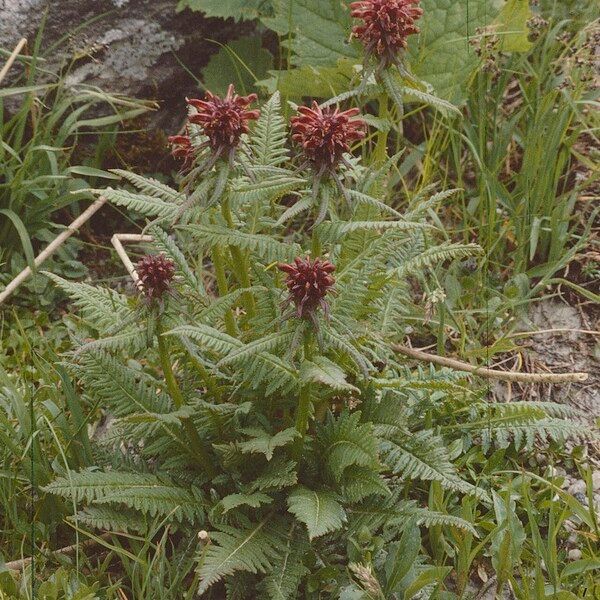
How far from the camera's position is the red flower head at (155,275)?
2.15m

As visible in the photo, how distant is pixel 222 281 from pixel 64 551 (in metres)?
0.89

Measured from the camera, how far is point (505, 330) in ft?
10.7

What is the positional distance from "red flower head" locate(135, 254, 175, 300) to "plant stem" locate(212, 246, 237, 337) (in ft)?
1.14

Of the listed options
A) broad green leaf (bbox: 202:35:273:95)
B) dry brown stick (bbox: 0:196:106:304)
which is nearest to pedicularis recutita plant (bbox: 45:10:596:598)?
dry brown stick (bbox: 0:196:106:304)

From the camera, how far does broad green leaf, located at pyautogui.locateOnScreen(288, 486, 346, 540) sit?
7.19 ft

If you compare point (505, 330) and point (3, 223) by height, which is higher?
point (3, 223)

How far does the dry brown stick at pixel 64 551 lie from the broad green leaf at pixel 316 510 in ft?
1.92

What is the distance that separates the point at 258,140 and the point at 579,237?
1.35m

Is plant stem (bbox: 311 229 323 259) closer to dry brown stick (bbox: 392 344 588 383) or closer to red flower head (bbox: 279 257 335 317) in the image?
red flower head (bbox: 279 257 335 317)

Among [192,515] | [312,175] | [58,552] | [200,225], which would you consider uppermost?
[312,175]

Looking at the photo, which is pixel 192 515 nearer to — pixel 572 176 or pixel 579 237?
pixel 579 237

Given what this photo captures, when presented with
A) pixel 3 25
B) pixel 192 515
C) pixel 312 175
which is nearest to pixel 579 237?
pixel 312 175

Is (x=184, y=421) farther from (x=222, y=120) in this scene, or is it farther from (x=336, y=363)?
(x=222, y=120)

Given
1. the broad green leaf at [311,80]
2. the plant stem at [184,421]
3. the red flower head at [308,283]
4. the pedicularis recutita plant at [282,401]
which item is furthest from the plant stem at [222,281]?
the broad green leaf at [311,80]
